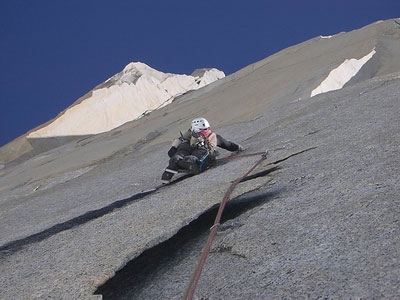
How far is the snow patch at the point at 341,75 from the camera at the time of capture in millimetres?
17688

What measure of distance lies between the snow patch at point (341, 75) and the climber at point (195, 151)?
8028mm

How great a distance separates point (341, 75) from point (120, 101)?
2493 cm

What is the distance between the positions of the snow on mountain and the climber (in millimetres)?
27861

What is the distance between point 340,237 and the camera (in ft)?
14.2

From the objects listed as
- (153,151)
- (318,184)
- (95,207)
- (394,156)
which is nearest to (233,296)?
(318,184)

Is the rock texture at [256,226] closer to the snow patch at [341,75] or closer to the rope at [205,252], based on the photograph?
the rope at [205,252]

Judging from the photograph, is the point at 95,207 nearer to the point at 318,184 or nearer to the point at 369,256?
the point at 318,184

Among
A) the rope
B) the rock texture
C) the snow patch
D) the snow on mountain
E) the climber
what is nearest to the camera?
the rock texture

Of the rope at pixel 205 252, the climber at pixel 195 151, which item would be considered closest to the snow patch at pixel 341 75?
the climber at pixel 195 151

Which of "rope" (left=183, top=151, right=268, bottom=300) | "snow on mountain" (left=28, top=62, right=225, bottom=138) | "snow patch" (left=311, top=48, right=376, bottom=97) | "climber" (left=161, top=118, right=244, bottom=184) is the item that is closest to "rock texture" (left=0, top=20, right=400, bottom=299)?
"rope" (left=183, top=151, right=268, bottom=300)

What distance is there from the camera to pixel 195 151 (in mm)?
9453

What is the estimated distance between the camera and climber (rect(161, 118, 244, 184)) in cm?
913

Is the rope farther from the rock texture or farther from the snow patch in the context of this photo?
the snow patch

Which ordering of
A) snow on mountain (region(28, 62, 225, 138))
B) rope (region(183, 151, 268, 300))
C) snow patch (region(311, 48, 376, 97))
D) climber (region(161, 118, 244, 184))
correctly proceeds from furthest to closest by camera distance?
snow on mountain (region(28, 62, 225, 138)) → snow patch (region(311, 48, 376, 97)) → climber (region(161, 118, 244, 184)) → rope (region(183, 151, 268, 300))
